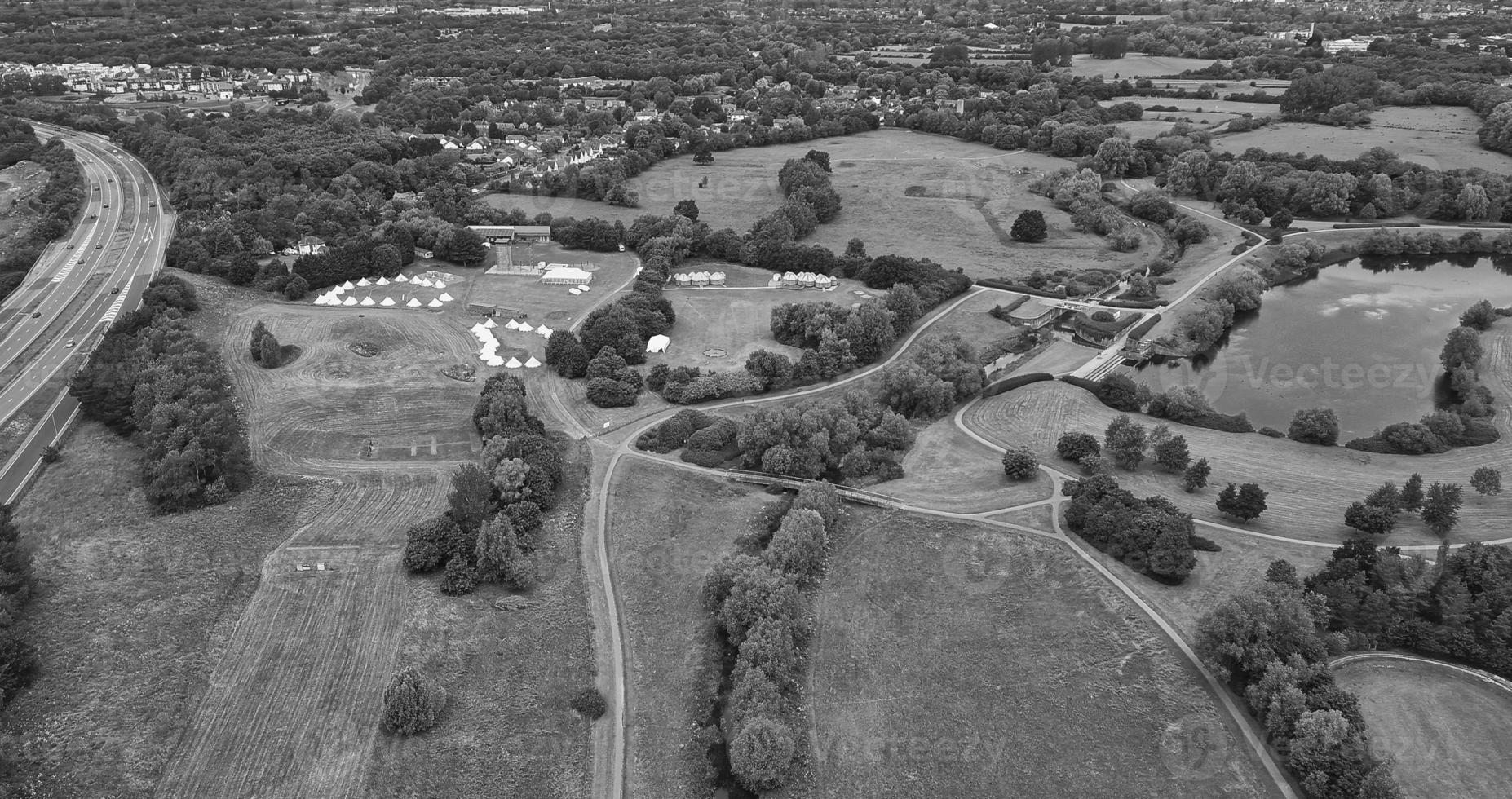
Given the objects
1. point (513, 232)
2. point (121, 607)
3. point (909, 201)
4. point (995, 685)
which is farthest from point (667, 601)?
point (909, 201)

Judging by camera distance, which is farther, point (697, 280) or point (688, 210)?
point (688, 210)

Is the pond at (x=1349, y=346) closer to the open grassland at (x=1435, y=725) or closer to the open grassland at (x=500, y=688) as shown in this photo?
the open grassland at (x=1435, y=725)

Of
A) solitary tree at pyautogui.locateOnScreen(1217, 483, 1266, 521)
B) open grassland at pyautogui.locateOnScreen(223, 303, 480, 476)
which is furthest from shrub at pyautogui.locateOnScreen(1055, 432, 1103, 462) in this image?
open grassland at pyautogui.locateOnScreen(223, 303, 480, 476)

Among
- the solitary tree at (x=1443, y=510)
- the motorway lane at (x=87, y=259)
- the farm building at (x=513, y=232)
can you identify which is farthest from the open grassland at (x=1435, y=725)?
the farm building at (x=513, y=232)

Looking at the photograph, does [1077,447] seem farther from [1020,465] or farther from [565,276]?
[565,276]

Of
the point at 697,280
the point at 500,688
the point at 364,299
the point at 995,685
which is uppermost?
the point at 995,685

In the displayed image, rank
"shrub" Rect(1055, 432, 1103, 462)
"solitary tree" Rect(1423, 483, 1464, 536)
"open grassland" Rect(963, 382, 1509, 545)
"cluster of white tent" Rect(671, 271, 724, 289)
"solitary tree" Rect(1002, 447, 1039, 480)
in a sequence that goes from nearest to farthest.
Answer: "solitary tree" Rect(1423, 483, 1464, 536)
"open grassland" Rect(963, 382, 1509, 545)
"solitary tree" Rect(1002, 447, 1039, 480)
"shrub" Rect(1055, 432, 1103, 462)
"cluster of white tent" Rect(671, 271, 724, 289)

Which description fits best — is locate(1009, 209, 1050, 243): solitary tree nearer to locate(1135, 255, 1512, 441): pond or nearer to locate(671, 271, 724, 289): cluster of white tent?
locate(1135, 255, 1512, 441): pond
